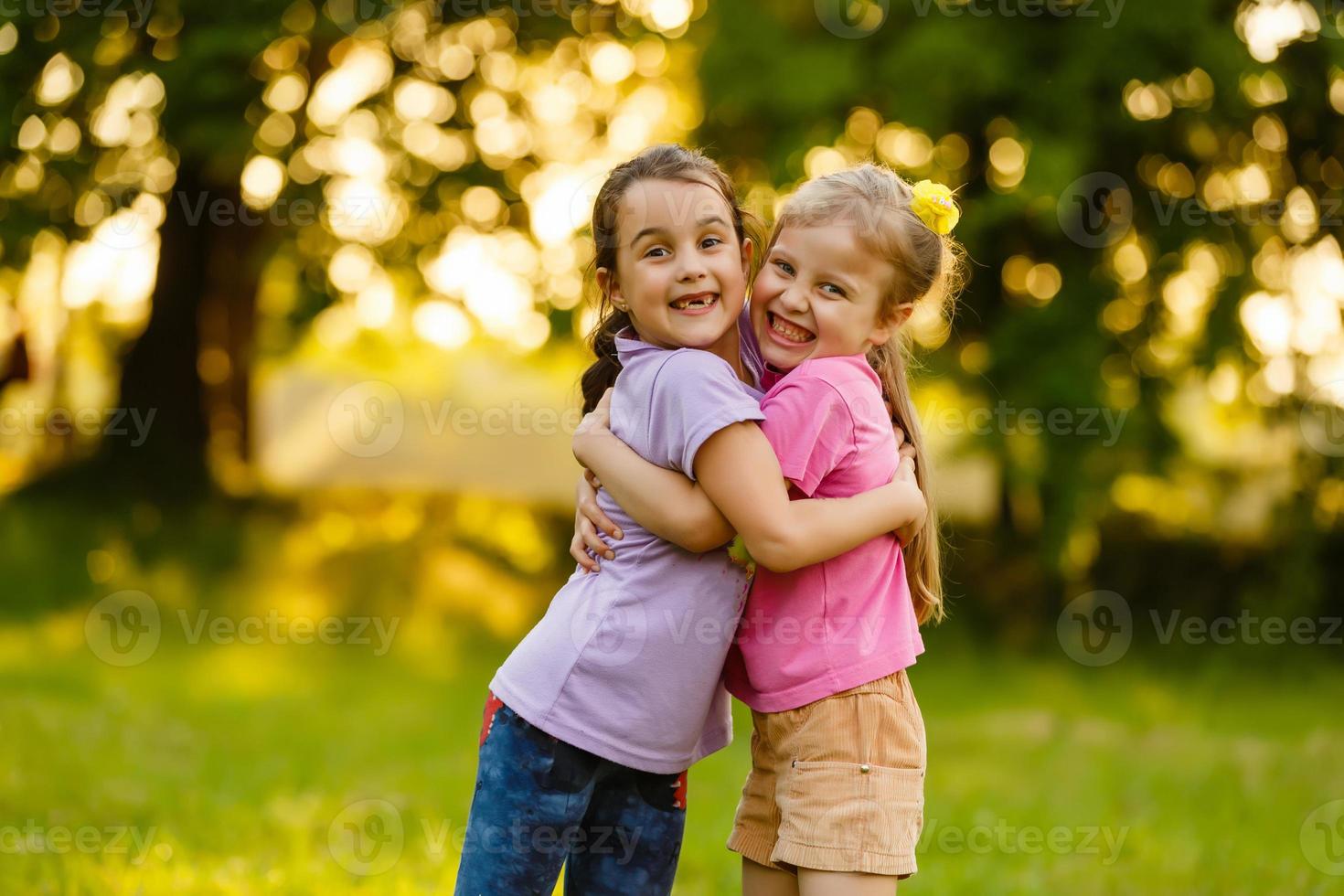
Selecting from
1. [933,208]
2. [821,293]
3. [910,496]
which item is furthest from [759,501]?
[933,208]

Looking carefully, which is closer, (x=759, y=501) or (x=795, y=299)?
(x=759, y=501)

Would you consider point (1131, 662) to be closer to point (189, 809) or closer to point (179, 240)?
point (189, 809)

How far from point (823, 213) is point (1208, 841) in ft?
10.8

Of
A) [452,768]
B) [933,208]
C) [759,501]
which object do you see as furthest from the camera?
[452,768]

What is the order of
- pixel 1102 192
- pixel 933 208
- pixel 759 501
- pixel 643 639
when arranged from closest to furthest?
pixel 759 501, pixel 643 639, pixel 933 208, pixel 1102 192

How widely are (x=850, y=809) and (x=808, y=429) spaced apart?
66 centimetres

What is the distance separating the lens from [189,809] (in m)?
4.56

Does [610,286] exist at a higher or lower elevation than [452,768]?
higher

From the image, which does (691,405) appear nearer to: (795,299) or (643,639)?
(795,299)

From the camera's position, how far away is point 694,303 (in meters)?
2.37

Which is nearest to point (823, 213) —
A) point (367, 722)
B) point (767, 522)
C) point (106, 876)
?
point (767, 522)

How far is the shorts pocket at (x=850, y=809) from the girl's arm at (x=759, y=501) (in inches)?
14.9

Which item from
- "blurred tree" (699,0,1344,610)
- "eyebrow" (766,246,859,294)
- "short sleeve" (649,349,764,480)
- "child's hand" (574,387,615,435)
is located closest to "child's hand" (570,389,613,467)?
"child's hand" (574,387,615,435)

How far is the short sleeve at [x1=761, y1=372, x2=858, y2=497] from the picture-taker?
228 centimetres
